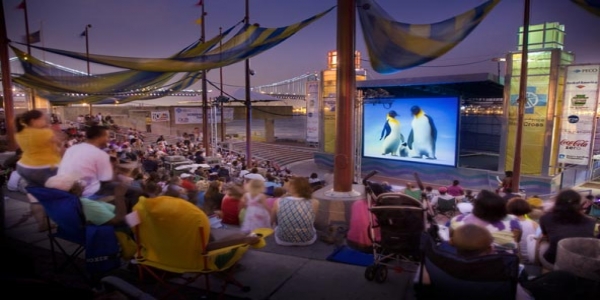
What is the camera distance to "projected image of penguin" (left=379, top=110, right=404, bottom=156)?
18984 millimetres

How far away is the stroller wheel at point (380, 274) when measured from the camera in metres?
3.28

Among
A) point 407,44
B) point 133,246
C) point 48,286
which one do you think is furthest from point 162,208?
point 407,44

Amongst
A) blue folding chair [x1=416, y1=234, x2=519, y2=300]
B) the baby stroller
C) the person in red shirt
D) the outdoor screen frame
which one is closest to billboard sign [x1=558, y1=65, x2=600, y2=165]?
the outdoor screen frame

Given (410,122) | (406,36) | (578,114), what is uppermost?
(406,36)

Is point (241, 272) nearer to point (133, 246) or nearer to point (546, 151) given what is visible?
point (133, 246)

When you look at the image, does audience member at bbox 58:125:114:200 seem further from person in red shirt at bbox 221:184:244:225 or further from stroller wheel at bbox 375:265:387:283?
stroller wheel at bbox 375:265:387:283

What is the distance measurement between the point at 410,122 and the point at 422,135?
2.92ft

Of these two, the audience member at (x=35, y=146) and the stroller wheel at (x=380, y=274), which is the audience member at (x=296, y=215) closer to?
the stroller wheel at (x=380, y=274)

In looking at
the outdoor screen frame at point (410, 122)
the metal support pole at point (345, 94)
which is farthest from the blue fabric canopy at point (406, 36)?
the outdoor screen frame at point (410, 122)

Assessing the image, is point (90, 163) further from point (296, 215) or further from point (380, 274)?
point (380, 274)

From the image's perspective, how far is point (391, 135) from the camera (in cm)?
1928

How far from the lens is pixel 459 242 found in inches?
98.2

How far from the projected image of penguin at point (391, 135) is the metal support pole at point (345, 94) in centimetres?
1454

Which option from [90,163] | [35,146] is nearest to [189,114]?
[35,146]
